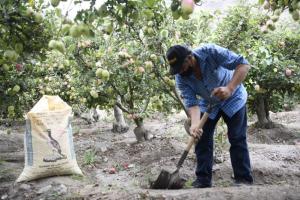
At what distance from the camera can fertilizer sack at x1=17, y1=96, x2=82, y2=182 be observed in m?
4.50

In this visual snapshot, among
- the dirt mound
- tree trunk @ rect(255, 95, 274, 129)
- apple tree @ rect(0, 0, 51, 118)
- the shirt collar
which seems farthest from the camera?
tree trunk @ rect(255, 95, 274, 129)

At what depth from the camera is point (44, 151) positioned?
4535mm

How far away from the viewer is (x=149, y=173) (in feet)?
16.4

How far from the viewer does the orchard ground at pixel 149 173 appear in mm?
3512

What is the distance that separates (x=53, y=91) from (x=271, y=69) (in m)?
3.88

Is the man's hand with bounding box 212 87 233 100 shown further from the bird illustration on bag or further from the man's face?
the bird illustration on bag

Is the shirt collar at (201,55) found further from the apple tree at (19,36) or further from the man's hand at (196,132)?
the apple tree at (19,36)

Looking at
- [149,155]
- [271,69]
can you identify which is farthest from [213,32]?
[149,155]

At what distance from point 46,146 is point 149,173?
4.05ft

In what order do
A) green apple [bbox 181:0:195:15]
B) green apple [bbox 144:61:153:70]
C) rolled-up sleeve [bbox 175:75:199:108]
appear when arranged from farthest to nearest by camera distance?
green apple [bbox 144:61:153:70], rolled-up sleeve [bbox 175:75:199:108], green apple [bbox 181:0:195:15]

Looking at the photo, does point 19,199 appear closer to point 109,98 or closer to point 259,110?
point 109,98

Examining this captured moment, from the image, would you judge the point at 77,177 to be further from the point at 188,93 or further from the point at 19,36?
the point at 19,36

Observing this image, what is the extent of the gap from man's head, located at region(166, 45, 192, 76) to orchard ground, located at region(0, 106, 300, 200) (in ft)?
3.35

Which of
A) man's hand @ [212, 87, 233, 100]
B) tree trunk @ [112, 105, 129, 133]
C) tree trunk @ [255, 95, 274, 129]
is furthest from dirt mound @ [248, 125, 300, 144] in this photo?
man's hand @ [212, 87, 233, 100]
